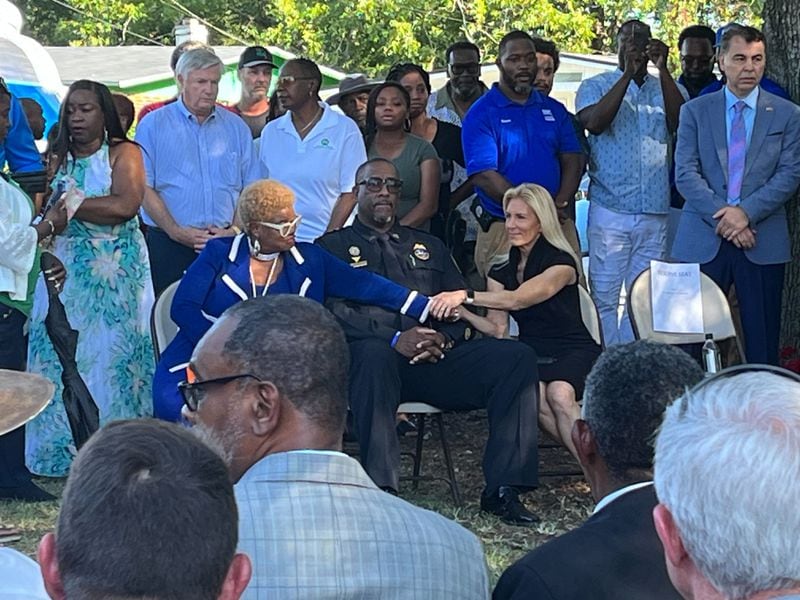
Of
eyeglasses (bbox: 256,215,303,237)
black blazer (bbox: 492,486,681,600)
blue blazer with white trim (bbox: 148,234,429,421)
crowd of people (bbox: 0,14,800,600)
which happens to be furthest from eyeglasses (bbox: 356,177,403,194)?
black blazer (bbox: 492,486,681,600)

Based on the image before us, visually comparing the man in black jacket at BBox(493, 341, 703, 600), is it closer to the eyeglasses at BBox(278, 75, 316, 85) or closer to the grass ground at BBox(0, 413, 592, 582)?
the grass ground at BBox(0, 413, 592, 582)

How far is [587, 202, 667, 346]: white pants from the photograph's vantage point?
335 inches

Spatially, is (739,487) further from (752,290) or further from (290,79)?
(290,79)

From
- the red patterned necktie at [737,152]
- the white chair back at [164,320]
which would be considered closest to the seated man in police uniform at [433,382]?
the white chair back at [164,320]

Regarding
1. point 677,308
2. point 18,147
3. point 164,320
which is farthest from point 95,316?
point 677,308

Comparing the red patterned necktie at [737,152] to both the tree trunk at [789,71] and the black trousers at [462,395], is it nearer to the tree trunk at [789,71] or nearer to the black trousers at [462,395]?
the tree trunk at [789,71]

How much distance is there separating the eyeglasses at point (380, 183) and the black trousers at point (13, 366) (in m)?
1.81

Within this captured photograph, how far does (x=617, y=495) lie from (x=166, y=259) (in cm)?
503

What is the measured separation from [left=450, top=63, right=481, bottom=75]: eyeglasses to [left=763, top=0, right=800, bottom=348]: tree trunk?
2.17m

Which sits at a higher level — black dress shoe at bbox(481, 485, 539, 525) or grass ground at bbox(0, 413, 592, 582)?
black dress shoe at bbox(481, 485, 539, 525)

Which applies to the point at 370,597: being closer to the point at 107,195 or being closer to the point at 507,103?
the point at 107,195

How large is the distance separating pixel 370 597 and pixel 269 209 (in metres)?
3.58

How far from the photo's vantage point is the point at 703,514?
→ 187cm

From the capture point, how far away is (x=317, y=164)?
7.85 meters
